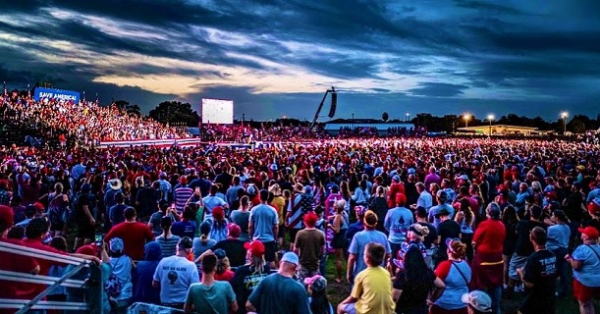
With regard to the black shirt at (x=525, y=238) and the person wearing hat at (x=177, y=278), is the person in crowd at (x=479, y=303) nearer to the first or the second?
the person wearing hat at (x=177, y=278)

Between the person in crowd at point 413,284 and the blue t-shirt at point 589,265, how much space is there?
247 cm

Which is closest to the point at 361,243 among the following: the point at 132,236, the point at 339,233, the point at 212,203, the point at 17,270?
the point at 339,233

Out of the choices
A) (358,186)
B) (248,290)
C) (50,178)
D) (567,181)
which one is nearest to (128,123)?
(50,178)

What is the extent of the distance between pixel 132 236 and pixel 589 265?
631 cm

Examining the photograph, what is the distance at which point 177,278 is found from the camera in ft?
19.4

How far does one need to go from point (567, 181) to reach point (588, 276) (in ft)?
20.9

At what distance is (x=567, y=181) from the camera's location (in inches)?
494

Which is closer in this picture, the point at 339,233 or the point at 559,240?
the point at 559,240

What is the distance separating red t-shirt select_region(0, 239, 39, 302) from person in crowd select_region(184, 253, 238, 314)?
1.52 metres

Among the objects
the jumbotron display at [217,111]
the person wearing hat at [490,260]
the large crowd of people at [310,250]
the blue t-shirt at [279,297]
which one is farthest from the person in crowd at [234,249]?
the jumbotron display at [217,111]

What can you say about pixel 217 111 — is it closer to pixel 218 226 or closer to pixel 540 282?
pixel 218 226

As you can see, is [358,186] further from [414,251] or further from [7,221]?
[7,221]

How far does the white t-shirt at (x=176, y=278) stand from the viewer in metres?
5.93

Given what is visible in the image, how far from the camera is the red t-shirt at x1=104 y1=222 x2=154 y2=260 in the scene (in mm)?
7137
